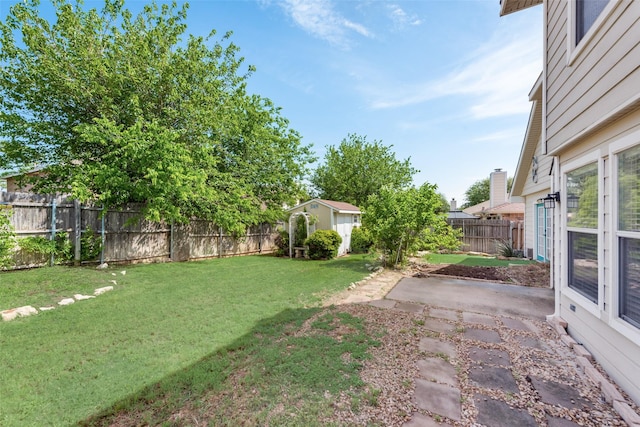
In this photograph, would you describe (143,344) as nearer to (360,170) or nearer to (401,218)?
(401,218)

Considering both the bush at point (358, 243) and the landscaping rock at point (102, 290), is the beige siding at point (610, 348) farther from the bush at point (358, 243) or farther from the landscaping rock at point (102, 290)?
the bush at point (358, 243)

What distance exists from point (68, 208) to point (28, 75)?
12.7 feet

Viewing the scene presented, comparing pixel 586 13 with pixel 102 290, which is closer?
pixel 586 13

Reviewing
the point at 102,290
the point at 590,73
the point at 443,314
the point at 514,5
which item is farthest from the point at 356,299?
the point at 514,5

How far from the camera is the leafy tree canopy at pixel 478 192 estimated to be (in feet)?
122

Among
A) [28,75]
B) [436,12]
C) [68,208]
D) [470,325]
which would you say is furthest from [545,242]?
[28,75]

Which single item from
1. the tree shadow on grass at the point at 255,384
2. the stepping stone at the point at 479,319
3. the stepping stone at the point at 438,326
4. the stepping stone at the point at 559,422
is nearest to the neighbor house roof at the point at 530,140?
the stepping stone at the point at 479,319

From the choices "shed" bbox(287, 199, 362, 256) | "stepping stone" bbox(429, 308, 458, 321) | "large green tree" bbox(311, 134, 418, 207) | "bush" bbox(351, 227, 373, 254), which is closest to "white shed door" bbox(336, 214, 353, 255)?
"shed" bbox(287, 199, 362, 256)

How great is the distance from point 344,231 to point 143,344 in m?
9.47

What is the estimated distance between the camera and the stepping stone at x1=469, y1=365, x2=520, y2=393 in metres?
2.37

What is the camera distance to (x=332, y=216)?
1123 centimetres

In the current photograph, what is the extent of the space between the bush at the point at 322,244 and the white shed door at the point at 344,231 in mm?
1026

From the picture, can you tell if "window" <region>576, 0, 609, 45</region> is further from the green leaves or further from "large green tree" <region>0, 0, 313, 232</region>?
"large green tree" <region>0, 0, 313, 232</region>

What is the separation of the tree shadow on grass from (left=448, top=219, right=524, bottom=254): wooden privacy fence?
1038 cm
